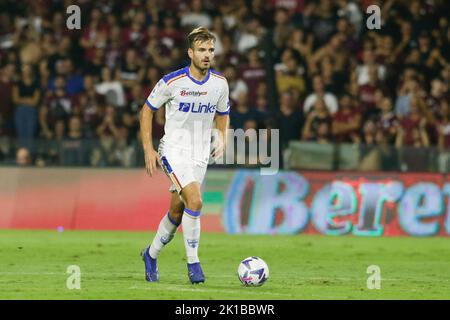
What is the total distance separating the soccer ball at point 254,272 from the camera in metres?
10.6

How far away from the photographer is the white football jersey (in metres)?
10.7

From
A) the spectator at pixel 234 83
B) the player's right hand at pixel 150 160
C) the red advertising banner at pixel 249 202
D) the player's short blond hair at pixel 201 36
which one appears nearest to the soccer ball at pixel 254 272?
the player's right hand at pixel 150 160

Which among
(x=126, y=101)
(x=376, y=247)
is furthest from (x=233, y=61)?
(x=376, y=247)

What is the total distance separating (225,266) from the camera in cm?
1305

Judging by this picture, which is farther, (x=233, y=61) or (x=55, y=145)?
(x=233, y=61)

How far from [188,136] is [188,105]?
0.98 ft

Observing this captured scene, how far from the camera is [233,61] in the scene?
19.5 meters

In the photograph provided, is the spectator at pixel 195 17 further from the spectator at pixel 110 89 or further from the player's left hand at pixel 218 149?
the player's left hand at pixel 218 149

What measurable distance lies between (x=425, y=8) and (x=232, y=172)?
5.83 meters

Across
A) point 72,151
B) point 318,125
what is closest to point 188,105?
point 72,151

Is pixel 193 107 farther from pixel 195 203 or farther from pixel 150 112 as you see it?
pixel 195 203

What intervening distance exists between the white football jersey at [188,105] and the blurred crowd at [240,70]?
6.74 metres
